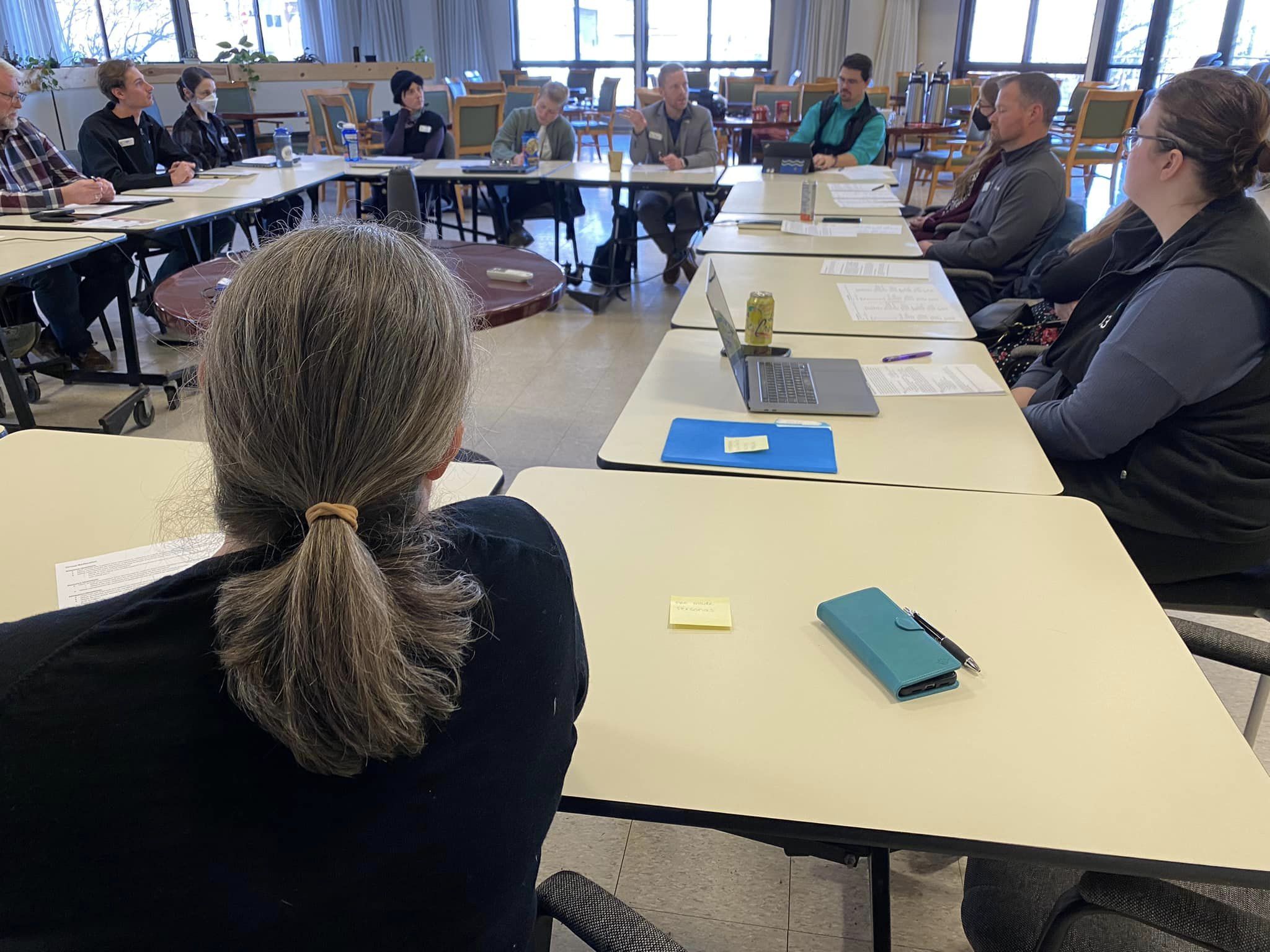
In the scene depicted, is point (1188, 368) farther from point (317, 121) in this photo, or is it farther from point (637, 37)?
point (637, 37)

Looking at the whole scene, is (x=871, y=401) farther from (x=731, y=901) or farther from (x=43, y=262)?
(x=43, y=262)

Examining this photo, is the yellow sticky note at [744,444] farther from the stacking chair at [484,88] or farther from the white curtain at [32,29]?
the white curtain at [32,29]

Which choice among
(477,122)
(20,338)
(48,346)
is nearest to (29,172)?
(48,346)

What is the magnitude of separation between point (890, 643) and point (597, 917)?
0.46m

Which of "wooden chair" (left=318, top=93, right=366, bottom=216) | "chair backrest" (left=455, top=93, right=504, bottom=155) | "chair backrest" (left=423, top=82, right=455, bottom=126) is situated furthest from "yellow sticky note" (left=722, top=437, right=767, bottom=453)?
"chair backrest" (left=423, top=82, right=455, bottom=126)

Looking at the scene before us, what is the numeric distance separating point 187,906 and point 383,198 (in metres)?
5.13

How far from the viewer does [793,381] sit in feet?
5.83

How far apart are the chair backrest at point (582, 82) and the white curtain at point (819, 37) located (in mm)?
2615

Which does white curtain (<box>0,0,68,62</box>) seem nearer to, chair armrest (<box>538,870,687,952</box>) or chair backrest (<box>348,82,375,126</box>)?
chair backrest (<box>348,82,375,126</box>)

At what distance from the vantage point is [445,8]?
10.9 m

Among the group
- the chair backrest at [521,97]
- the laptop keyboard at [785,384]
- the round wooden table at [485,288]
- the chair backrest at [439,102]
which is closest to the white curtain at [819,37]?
the chair backrest at [521,97]

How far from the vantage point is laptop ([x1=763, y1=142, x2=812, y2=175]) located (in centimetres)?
477

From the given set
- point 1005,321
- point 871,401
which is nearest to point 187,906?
point 871,401

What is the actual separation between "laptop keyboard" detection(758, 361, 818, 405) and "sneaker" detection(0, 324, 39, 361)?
2.74m
